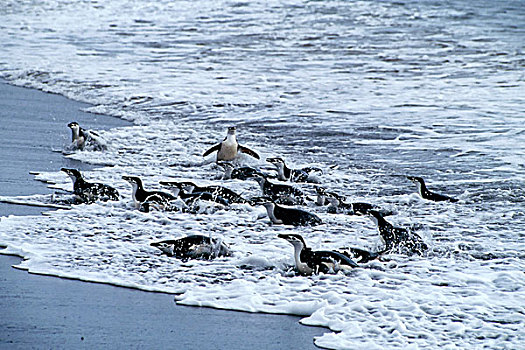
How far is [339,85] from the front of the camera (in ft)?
55.3

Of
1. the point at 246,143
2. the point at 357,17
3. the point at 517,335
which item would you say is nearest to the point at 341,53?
the point at 357,17

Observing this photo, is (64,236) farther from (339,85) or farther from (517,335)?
(339,85)

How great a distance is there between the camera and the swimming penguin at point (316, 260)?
20.6 feet

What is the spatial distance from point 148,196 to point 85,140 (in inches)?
117

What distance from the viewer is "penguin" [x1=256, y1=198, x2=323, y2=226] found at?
7688 millimetres

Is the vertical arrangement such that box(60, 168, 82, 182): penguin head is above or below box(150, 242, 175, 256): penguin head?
above

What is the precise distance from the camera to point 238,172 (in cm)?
955

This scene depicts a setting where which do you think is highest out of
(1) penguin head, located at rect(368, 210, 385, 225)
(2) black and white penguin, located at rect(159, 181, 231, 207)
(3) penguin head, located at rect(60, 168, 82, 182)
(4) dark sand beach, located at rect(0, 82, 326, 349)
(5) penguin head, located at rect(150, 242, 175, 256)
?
(3) penguin head, located at rect(60, 168, 82, 182)

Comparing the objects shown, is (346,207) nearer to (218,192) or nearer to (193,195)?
(218,192)

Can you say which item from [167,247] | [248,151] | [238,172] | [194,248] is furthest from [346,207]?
[248,151]

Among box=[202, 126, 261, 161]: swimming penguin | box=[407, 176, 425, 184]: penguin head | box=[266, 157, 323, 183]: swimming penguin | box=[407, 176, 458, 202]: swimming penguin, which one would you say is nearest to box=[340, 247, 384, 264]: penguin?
box=[407, 176, 458, 202]: swimming penguin

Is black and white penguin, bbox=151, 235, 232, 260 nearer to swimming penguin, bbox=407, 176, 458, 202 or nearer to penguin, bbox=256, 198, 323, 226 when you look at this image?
penguin, bbox=256, 198, 323, 226

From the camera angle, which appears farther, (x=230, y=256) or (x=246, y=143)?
(x=246, y=143)

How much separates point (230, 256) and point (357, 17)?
2211cm
